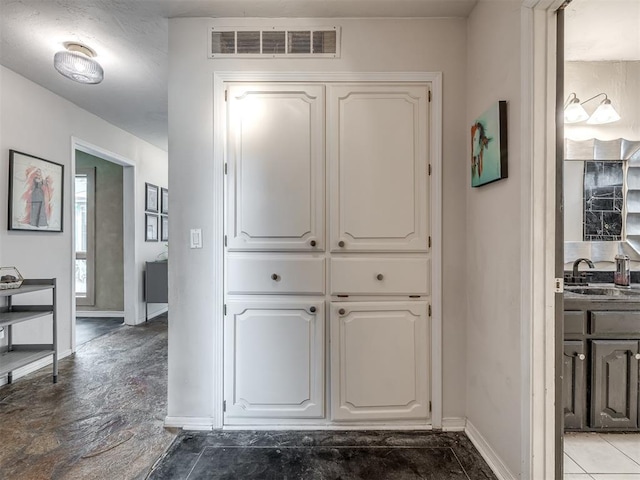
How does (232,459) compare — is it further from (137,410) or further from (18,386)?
(18,386)

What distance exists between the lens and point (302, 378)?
1.86m

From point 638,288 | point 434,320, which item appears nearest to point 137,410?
point 434,320

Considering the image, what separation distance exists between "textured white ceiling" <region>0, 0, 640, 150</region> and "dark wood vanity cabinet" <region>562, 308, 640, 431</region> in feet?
5.42

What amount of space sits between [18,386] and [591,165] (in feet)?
14.9

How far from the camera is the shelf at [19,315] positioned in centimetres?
223

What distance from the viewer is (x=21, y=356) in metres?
2.43

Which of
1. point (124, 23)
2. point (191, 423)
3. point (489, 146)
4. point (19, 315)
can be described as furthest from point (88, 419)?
point (489, 146)

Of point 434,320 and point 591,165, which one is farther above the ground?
point 591,165

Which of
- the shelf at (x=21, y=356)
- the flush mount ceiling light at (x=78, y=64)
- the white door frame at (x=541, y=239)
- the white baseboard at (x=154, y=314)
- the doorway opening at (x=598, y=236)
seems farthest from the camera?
the white baseboard at (x=154, y=314)

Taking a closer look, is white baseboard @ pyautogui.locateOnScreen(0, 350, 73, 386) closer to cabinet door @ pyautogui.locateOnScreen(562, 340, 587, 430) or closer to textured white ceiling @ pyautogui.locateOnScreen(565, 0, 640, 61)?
cabinet door @ pyautogui.locateOnScreen(562, 340, 587, 430)

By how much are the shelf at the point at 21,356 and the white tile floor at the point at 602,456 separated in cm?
349

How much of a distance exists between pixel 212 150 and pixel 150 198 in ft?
10.2

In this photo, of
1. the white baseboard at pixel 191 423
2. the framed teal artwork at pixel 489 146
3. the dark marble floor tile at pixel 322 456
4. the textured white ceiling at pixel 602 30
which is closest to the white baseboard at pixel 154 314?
the white baseboard at pixel 191 423

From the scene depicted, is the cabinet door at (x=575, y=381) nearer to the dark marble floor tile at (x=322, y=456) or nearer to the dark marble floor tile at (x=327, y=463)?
the dark marble floor tile at (x=322, y=456)
